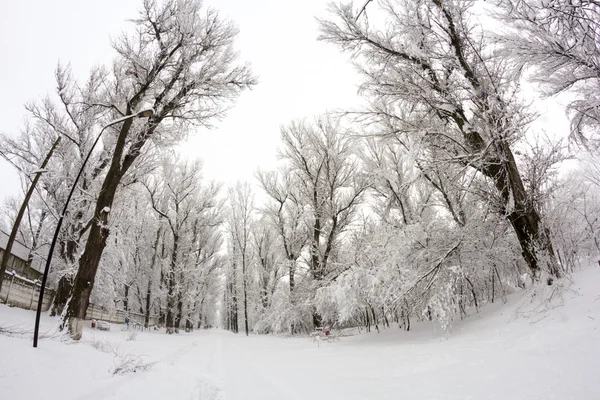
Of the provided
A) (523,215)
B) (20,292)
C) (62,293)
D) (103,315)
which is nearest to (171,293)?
(103,315)

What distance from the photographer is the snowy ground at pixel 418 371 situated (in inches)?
122

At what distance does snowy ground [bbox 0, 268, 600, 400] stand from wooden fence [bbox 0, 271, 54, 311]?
25.8 ft

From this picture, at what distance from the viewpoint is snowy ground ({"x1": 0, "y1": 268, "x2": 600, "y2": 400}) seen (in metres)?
3.10

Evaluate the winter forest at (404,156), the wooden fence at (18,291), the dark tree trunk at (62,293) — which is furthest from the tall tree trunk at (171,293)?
the wooden fence at (18,291)

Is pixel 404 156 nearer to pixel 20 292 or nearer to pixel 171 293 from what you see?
pixel 20 292

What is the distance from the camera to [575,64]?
5.40m

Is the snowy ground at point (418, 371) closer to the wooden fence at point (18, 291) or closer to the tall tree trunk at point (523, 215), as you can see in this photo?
the tall tree trunk at point (523, 215)

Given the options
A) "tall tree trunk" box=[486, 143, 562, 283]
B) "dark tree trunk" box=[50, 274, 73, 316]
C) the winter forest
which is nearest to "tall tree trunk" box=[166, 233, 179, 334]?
the winter forest

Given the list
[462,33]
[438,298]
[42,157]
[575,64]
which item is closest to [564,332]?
[438,298]

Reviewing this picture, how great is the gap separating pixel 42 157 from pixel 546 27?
61.7 ft

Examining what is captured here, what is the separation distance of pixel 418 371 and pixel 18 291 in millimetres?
15015

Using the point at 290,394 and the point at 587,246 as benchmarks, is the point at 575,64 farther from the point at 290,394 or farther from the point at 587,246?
the point at 290,394

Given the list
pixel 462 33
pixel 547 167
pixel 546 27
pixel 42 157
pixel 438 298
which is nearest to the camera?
pixel 546 27

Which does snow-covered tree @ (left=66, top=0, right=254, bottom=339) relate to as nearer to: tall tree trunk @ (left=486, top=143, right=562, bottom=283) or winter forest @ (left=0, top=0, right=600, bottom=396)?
winter forest @ (left=0, top=0, right=600, bottom=396)
